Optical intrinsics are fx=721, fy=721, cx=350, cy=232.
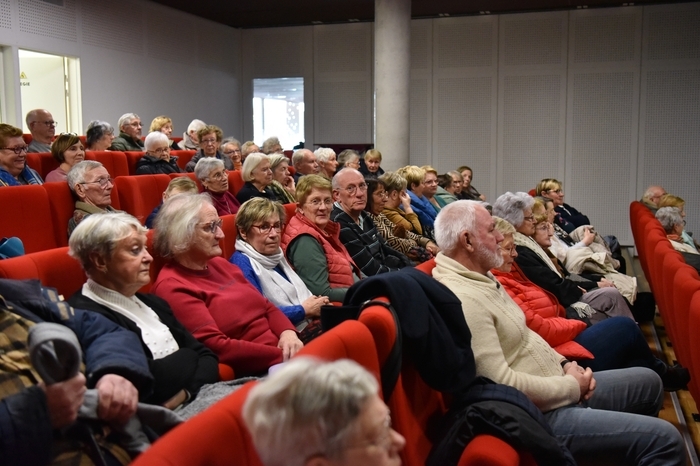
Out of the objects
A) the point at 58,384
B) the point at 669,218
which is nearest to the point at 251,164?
the point at 669,218

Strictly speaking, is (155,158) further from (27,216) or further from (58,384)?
(58,384)

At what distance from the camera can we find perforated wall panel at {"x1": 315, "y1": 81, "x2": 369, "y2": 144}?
11.6 metres

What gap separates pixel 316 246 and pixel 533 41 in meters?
8.22

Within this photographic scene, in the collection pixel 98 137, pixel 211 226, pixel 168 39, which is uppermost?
pixel 168 39

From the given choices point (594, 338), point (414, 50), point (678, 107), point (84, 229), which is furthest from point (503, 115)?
point (84, 229)

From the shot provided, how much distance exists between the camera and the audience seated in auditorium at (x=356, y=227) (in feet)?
13.6

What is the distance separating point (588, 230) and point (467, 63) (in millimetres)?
6191

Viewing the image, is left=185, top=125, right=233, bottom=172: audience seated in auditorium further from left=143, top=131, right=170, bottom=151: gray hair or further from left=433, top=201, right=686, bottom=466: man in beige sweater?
left=433, top=201, right=686, bottom=466: man in beige sweater

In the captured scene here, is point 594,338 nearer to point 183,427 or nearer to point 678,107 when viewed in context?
point 183,427

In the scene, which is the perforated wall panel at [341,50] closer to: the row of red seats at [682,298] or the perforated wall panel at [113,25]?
the perforated wall panel at [113,25]

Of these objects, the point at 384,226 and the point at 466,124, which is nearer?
the point at 384,226

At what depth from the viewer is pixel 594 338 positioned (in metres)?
3.32

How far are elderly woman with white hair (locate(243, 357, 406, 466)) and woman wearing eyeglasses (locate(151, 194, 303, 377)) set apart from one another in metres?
1.36

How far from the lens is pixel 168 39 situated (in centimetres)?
1003
